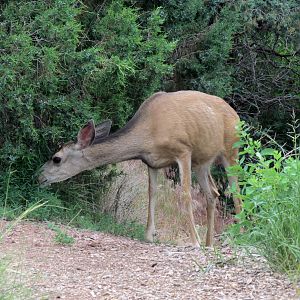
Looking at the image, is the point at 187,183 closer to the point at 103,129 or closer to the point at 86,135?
the point at 103,129

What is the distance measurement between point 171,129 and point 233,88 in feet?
15.3

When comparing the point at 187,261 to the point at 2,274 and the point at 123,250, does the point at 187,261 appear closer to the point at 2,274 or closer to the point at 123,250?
the point at 123,250

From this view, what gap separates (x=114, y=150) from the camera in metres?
11.7

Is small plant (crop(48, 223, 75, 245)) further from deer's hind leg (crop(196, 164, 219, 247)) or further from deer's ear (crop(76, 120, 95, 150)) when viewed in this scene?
deer's hind leg (crop(196, 164, 219, 247))

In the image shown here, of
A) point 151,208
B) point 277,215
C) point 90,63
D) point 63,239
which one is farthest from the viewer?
point 151,208

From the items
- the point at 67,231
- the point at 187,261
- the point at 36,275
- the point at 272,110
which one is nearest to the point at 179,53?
the point at 272,110

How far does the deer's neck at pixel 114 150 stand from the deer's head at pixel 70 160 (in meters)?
0.08

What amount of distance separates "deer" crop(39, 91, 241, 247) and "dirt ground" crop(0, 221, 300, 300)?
2.05m

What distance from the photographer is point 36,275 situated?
23.8 feet

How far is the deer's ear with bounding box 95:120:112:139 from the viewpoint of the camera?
11.7m

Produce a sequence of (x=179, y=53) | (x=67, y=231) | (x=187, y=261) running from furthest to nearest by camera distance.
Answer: (x=179, y=53)
(x=67, y=231)
(x=187, y=261)

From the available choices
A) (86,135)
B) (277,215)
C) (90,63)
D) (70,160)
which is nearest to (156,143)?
(86,135)

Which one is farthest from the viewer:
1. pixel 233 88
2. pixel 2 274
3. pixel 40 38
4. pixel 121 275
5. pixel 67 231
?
pixel 233 88

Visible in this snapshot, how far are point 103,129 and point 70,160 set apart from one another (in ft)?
2.03
